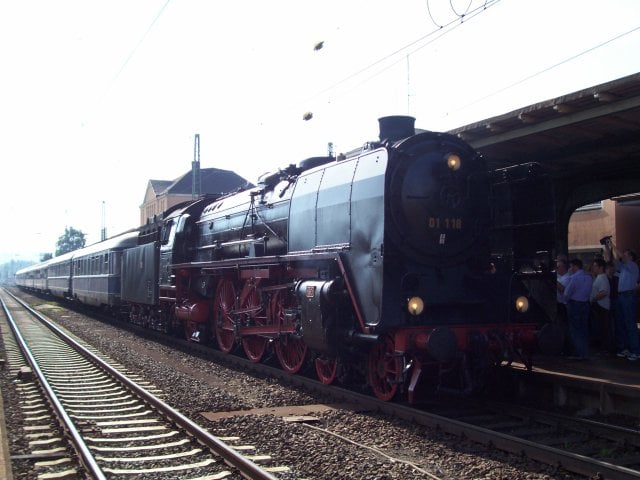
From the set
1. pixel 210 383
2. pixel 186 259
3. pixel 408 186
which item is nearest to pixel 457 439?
pixel 408 186

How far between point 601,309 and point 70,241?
319 ft

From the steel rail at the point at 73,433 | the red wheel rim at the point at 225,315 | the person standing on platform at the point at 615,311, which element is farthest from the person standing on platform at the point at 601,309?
the steel rail at the point at 73,433

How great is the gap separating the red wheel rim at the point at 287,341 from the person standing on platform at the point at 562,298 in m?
4.25

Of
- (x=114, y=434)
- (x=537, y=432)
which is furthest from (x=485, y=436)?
(x=114, y=434)

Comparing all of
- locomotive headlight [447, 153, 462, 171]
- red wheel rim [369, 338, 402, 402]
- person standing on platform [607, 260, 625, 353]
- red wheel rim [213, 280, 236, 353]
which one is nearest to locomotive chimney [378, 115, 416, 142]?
locomotive headlight [447, 153, 462, 171]

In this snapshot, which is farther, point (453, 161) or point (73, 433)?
point (453, 161)

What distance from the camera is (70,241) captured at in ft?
318

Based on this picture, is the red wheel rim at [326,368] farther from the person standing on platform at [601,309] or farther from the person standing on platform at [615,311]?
the person standing on platform at [615,311]

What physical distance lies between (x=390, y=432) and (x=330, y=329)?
1.75 m

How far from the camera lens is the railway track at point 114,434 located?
5395mm

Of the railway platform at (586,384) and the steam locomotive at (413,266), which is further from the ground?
the steam locomotive at (413,266)

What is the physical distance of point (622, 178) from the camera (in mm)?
11320

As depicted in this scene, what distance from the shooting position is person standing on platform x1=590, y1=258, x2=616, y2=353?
32.1 feet

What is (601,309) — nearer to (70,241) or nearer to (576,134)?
(576,134)
